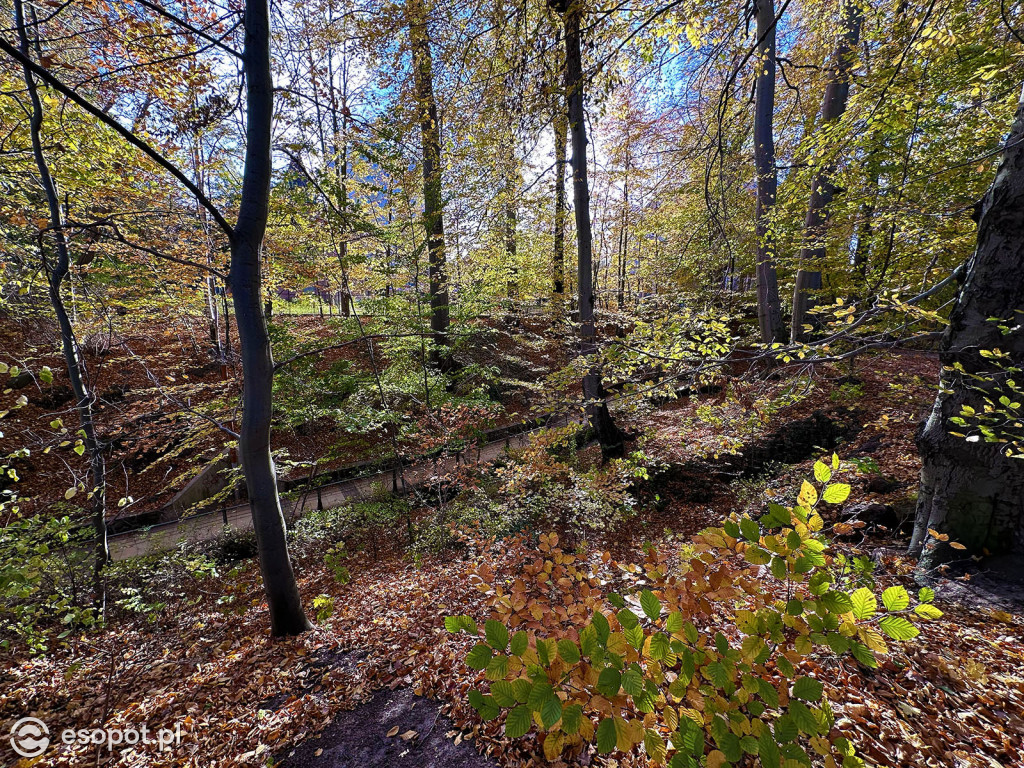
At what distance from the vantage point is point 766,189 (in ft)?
26.3

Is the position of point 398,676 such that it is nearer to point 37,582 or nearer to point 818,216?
point 37,582

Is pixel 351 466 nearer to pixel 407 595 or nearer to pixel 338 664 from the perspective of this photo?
pixel 407 595

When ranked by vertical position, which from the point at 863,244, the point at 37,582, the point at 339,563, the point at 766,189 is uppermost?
the point at 766,189

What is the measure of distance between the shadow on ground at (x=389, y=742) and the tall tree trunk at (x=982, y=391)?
384cm

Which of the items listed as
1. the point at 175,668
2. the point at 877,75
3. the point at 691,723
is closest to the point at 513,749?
the point at 691,723

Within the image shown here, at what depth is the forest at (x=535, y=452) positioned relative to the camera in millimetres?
1739

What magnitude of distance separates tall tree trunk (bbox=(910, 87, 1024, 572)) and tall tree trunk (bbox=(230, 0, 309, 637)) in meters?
4.94

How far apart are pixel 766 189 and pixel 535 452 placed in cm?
742

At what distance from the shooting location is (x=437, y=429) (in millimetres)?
7352

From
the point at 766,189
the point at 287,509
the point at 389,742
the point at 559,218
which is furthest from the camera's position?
the point at 287,509

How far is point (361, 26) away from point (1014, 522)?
6.97 meters

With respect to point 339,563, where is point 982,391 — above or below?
above

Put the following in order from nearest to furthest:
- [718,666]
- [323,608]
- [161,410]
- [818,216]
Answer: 1. [718,666]
2. [323,608]
3. [161,410]
4. [818,216]

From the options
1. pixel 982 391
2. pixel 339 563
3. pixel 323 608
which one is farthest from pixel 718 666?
pixel 339 563
